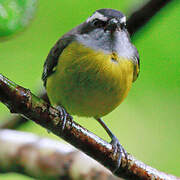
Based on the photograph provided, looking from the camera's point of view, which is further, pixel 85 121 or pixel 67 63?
pixel 85 121

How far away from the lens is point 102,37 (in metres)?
3.04

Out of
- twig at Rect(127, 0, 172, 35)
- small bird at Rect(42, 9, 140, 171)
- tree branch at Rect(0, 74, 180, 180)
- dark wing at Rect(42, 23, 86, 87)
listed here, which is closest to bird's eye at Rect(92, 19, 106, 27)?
small bird at Rect(42, 9, 140, 171)

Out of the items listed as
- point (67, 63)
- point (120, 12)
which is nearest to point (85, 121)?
point (67, 63)

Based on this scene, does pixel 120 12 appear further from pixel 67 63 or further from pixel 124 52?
pixel 67 63

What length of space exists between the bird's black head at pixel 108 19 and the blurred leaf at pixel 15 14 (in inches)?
69.3

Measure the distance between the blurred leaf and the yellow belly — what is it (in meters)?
1.79

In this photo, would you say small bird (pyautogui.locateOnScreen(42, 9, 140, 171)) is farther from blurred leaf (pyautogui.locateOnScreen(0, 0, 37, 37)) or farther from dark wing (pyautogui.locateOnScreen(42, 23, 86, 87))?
blurred leaf (pyautogui.locateOnScreen(0, 0, 37, 37))

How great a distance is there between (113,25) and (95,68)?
42 cm

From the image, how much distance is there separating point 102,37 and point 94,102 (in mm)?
595

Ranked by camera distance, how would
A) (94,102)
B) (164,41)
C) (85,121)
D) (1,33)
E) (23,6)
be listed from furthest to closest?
(85,121)
(94,102)
(164,41)
(23,6)
(1,33)

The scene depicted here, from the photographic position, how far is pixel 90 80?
281cm

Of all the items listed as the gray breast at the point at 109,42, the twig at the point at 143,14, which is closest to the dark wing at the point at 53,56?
the gray breast at the point at 109,42

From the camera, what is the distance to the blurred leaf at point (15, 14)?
0.96 meters

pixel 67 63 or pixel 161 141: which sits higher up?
pixel 67 63
